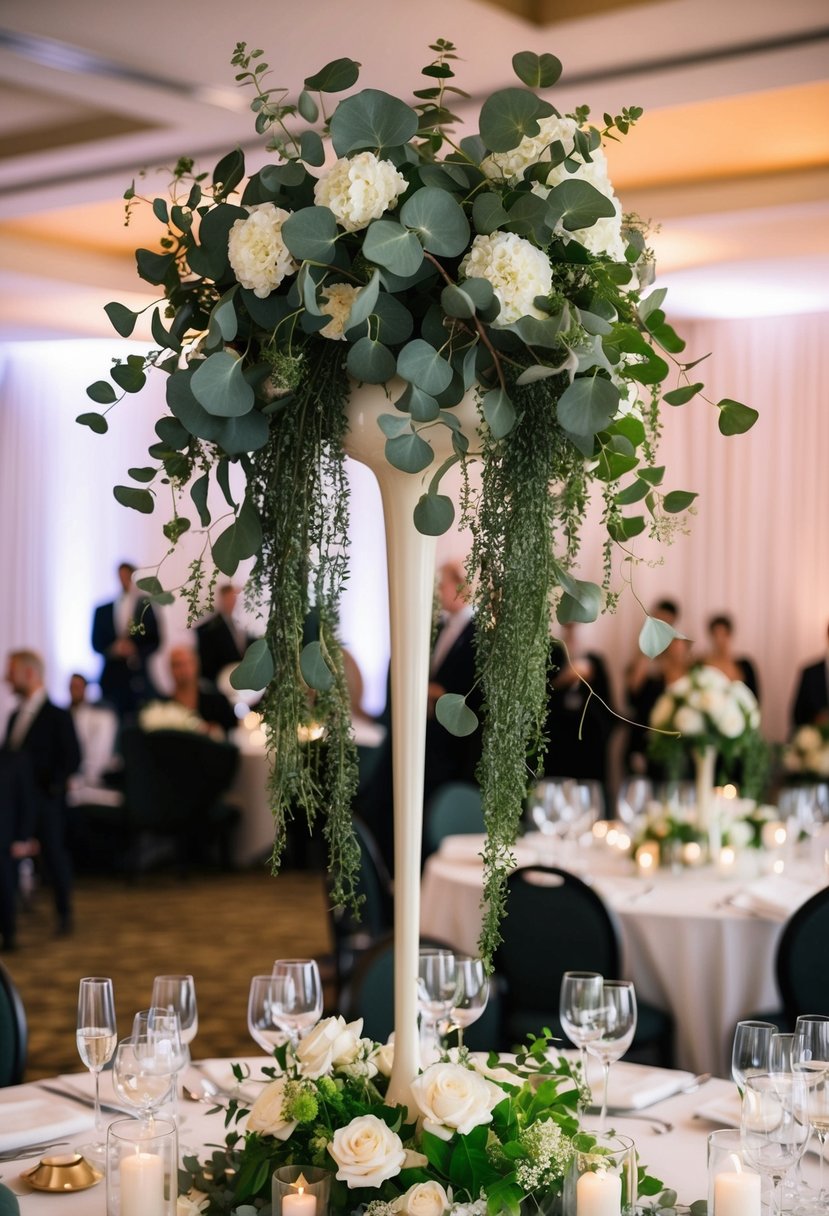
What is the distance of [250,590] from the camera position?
1645 millimetres

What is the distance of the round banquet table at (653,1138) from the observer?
2061 millimetres

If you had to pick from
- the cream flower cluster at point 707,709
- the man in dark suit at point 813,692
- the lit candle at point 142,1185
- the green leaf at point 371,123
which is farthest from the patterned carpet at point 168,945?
the green leaf at point 371,123

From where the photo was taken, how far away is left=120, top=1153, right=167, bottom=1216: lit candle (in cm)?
165

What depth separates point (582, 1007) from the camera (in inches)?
89.5

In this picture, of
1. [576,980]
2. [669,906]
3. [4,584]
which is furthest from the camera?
[4,584]

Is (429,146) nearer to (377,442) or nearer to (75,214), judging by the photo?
(377,442)

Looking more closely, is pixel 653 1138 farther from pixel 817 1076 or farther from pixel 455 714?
pixel 455 714

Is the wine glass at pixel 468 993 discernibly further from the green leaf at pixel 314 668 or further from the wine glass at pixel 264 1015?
the green leaf at pixel 314 668

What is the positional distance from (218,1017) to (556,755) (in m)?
3.66

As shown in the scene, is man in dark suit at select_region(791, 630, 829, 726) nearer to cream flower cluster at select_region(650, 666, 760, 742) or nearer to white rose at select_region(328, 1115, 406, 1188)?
cream flower cluster at select_region(650, 666, 760, 742)

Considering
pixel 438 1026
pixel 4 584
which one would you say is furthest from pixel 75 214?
pixel 438 1026

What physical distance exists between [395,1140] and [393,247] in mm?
1010

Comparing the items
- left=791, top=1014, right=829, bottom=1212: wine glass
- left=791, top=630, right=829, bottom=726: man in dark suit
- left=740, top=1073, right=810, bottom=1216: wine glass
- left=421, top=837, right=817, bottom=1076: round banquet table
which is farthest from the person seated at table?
left=740, top=1073, right=810, bottom=1216: wine glass

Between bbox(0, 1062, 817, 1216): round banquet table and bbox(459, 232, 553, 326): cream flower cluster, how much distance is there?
122 centimetres
